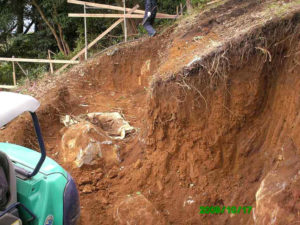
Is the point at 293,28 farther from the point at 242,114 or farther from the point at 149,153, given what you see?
the point at 149,153

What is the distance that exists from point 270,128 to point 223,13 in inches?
130

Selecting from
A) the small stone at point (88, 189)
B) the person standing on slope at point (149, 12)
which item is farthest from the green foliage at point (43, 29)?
the small stone at point (88, 189)

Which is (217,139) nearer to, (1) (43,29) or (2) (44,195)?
(2) (44,195)

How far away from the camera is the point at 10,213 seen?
244 centimetres

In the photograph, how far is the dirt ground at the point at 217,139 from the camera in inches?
160

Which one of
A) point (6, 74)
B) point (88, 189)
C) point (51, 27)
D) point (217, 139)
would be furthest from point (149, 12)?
point (6, 74)

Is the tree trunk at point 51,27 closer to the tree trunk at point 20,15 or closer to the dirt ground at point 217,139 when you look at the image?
the tree trunk at point 20,15

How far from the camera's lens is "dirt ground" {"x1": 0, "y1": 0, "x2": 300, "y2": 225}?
4.06 meters

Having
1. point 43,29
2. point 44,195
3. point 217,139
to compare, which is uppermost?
point 43,29

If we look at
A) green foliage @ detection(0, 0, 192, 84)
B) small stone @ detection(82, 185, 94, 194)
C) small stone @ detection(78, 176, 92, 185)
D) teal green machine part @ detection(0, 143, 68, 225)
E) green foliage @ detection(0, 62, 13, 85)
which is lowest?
small stone @ detection(82, 185, 94, 194)

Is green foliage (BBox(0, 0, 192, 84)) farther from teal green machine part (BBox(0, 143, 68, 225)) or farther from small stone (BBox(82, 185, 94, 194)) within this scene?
teal green machine part (BBox(0, 143, 68, 225))

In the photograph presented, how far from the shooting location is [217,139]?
446cm

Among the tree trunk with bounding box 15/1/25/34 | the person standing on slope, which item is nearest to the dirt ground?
the person standing on slope

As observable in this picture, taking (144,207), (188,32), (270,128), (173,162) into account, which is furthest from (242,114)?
(188,32)
